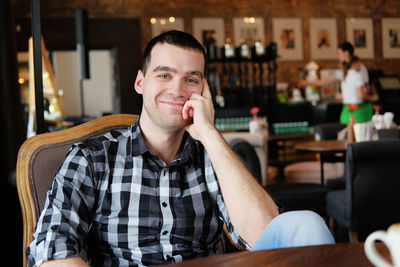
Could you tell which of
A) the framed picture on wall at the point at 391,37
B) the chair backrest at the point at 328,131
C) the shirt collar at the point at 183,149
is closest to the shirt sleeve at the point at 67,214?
the shirt collar at the point at 183,149

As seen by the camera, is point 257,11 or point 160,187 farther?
point 257,11

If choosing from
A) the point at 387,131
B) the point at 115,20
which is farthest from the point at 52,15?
the point at 387,131

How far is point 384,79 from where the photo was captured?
9.70 metres

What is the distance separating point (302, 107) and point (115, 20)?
13.6 feet

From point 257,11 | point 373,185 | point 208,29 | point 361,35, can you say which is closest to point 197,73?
point 373,185

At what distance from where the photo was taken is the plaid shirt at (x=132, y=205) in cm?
127

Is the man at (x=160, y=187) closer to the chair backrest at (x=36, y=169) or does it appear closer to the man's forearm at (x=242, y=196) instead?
the man's forearm at (x=242, y=196)

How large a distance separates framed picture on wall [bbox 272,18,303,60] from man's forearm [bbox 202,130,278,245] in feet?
29.1

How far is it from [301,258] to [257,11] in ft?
31.5

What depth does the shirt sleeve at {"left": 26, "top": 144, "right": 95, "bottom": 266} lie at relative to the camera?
1145 millimetres

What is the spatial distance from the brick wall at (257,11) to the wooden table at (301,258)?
896 centimetres

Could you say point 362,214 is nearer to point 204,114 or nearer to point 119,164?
point 204,114

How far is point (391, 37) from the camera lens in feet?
34.7

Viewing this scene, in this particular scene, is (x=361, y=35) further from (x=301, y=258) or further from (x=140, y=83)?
(x=301, y=258)
